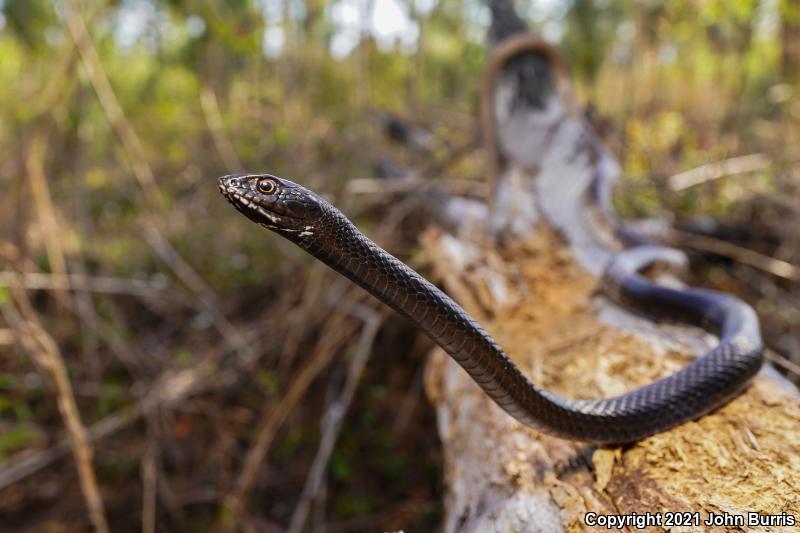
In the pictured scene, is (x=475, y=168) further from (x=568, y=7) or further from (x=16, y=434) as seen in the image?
(x=568, y=7)

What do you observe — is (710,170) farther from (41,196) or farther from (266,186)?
(41,196)

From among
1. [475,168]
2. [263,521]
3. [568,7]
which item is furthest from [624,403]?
[568,7]

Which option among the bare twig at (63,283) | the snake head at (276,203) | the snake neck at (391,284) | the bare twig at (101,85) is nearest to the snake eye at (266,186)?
the snake head at (276,203)

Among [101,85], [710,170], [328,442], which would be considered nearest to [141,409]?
[328,442]

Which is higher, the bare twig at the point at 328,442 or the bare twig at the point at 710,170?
the bare twig at the point at 710,170

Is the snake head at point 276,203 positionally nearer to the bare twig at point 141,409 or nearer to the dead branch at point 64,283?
the dead branch at point 64,283

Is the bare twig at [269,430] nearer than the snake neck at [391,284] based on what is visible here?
No
